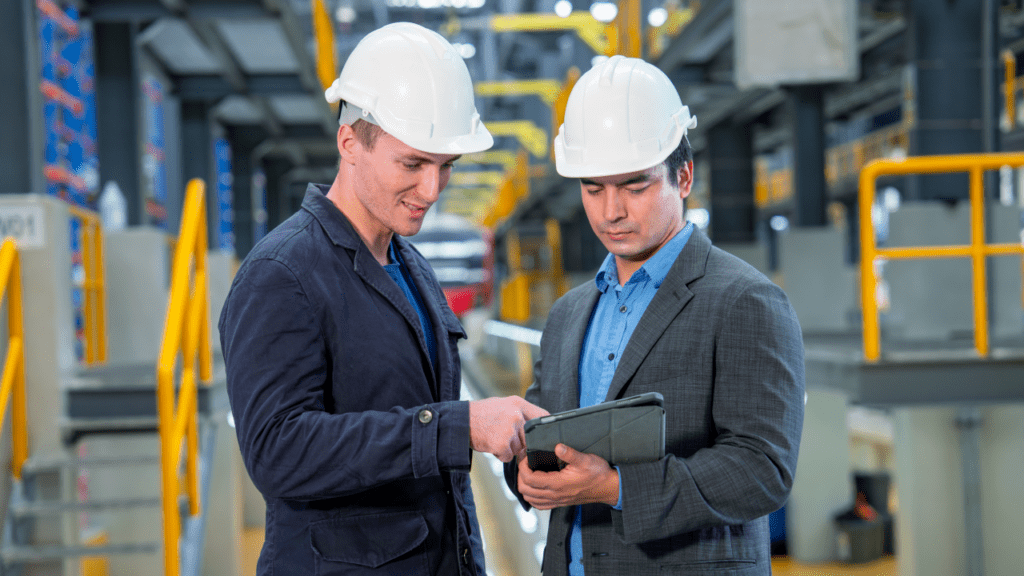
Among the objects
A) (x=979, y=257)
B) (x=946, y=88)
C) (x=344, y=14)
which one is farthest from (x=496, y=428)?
(x=344, y=14)

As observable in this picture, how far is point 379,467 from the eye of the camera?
144cm

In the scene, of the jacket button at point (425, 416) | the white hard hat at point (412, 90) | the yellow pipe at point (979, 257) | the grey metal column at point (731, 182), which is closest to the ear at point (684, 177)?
the white hard hat at point (412, 90)

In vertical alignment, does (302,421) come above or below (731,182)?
below

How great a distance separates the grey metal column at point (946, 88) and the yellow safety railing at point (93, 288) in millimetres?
6187

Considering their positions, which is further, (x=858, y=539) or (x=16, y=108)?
(x=858, y=539)

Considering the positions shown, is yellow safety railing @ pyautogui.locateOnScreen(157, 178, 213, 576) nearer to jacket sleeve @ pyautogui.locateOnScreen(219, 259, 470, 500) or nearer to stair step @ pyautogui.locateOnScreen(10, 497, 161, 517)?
stair step @ pyautogui.locateOnScreen(10, 497, 161, 517)

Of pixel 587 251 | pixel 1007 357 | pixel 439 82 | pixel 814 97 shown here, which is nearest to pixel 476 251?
pixel 587 251

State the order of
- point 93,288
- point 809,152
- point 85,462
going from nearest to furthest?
point 85,462 → point 93,288 → point 809,152

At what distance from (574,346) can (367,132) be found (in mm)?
618

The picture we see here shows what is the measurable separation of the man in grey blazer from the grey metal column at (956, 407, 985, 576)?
4090 mm

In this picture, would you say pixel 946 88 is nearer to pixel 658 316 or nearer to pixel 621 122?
pixel 621 122

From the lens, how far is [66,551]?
437 centimetres

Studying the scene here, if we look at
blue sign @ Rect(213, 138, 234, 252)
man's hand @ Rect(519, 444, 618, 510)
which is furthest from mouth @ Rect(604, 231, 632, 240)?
blue sign @ Rect(213, 138, 234, 252)

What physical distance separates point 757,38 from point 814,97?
5.94 metres
